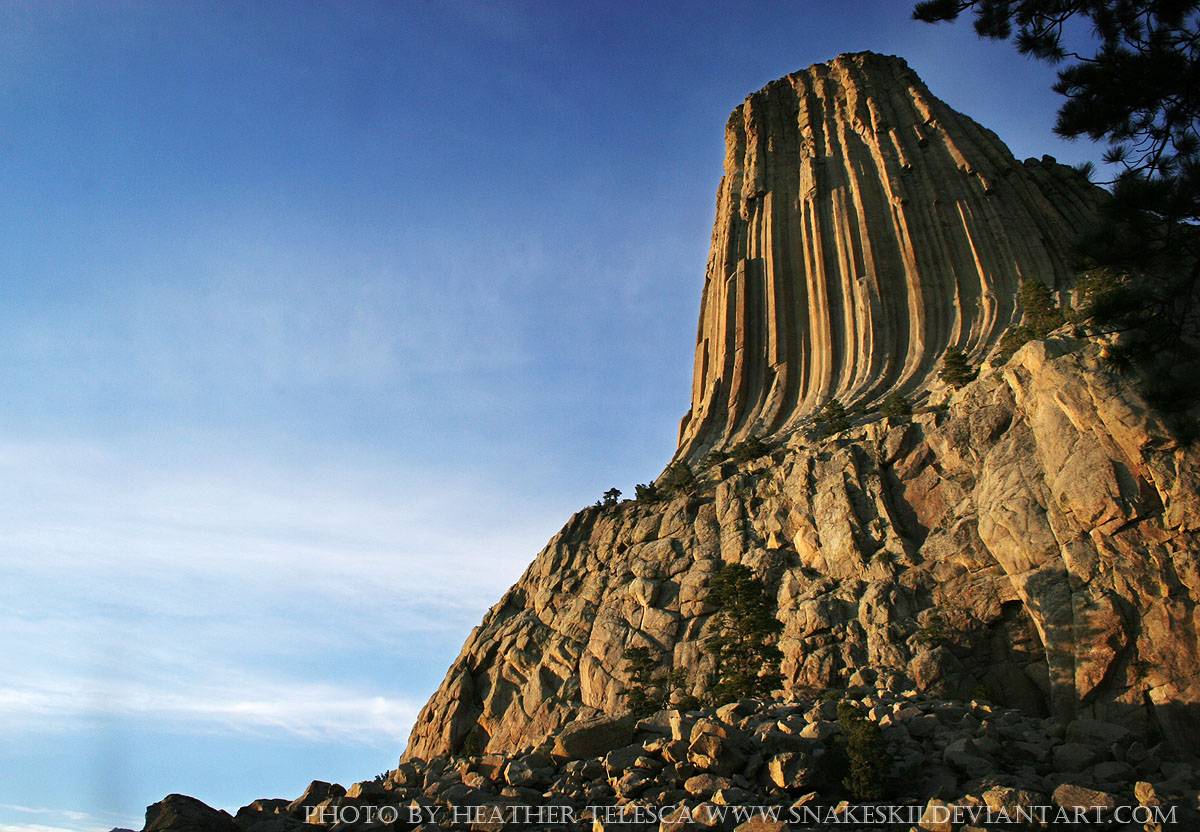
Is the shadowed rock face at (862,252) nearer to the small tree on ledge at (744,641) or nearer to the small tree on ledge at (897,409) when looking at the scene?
the small tree on ledge at (897,409)

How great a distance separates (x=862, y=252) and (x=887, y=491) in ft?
84.6

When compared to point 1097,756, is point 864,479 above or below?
above

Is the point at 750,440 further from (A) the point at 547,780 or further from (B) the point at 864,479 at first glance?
(A) the point at 547,780

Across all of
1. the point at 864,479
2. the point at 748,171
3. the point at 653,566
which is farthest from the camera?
the point at 748,171

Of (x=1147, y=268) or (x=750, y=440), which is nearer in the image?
(x=1147, y=268)

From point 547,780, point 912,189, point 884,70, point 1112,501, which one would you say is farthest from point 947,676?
point 884,70

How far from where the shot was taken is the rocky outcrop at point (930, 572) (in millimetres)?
24594

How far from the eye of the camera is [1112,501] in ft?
85.7

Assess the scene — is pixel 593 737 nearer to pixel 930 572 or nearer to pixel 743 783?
pixel 743 783

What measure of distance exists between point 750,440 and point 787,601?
13.2m

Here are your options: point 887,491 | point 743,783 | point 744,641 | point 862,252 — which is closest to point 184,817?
point 743,783

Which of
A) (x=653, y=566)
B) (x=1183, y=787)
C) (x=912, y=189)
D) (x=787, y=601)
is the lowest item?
(x=1183, y=787)

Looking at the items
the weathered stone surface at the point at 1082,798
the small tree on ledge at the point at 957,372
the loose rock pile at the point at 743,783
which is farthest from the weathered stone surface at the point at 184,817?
the small tree on ledge at the point at 957,372

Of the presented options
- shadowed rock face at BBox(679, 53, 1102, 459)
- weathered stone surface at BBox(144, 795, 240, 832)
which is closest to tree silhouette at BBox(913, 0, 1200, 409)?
weathered stone surface at BBox(144, 795, 240, 832)
